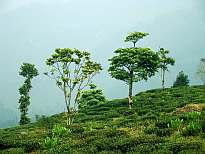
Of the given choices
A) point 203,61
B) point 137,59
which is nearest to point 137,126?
point 137,59

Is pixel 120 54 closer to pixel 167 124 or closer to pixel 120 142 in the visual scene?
pixel 167 124

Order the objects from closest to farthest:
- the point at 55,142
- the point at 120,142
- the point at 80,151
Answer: the point at 80,151 < the point at 120,142 < the point at 55,142

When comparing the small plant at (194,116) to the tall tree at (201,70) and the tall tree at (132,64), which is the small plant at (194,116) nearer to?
the tall tree at (132,64)

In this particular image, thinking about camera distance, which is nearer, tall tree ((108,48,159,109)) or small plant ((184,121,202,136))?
small plant ((184,121,202,136))

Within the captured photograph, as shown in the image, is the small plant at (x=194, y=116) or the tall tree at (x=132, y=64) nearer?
the small plant at (x=194, y=116)

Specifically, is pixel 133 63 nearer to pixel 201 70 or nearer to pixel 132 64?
pixel 132 64

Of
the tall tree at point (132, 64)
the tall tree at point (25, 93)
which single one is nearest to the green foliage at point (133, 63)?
the tall tree at point (132, 64)

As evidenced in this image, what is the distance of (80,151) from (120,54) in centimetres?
3525

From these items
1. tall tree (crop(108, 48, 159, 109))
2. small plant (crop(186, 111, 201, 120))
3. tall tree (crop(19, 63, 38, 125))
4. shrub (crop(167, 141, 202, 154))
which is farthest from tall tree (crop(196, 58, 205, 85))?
shrub (crop(167, 141, 202, 154))

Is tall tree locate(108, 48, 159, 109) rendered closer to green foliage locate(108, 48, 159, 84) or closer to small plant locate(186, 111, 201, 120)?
green foliage locate(108, 48, 159, 84)

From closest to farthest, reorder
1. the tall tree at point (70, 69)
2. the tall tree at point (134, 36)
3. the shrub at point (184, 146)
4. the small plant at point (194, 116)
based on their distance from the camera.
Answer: the shrub at point (184, 146), the small plant at point (194, 116), the tall tree at point (70, 69), the tall tree at point (134, 36)

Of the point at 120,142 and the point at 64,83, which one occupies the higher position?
the point at 64,83

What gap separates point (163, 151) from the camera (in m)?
16.4

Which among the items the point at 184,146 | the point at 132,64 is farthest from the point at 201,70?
the point at 184,146
